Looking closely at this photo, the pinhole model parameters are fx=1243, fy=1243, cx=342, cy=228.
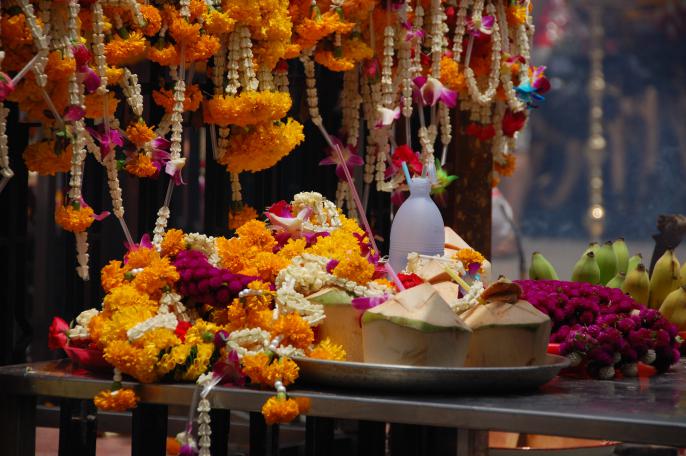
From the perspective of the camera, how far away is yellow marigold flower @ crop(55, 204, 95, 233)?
231 centimetres

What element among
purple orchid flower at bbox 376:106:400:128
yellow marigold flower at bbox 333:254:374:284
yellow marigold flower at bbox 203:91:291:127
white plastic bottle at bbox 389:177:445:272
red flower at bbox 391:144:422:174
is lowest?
yellow marigold flower at bbox 333:254:374:284

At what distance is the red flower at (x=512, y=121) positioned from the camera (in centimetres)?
357

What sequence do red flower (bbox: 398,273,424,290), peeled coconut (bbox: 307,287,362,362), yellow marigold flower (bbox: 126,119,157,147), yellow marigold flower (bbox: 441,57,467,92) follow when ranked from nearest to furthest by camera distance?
peeled coconut (bbox: 307,287,362,362), red flower (bbox: 398,273,424,290), yellow marigold flower (bbox: 126,119,157,147), yellow marigold flower (bbox: 441,57,467,92)

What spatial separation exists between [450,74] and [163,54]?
3.11 feet

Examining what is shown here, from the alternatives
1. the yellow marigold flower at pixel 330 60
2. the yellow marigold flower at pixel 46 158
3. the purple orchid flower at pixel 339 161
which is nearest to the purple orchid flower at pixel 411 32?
the yellow marigold flower at pixel 330 60

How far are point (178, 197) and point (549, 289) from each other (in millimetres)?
3269

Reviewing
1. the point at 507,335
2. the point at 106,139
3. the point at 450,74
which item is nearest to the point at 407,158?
the point at 450,74

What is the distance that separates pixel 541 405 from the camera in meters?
1.83

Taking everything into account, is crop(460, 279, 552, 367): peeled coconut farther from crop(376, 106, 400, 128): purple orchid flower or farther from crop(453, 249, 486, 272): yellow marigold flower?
crop(376, 106, 400, 128): purple orchid flower

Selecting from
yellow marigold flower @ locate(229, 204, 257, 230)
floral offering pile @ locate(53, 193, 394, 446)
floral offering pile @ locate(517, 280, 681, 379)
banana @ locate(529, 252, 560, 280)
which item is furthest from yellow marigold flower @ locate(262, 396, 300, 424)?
banana @ locate(529, 252, 560, 280)

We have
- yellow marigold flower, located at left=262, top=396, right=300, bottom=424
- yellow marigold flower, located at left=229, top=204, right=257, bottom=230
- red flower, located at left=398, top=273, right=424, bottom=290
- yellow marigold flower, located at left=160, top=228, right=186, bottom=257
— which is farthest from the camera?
yellow marigold flower, located at left=229, top=204, right=257, bottom=230

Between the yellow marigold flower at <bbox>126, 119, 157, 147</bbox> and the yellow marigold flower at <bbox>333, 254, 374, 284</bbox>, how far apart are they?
0.55 meters

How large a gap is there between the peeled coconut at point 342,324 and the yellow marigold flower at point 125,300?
0.93 feet

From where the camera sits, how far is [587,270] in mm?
3207
